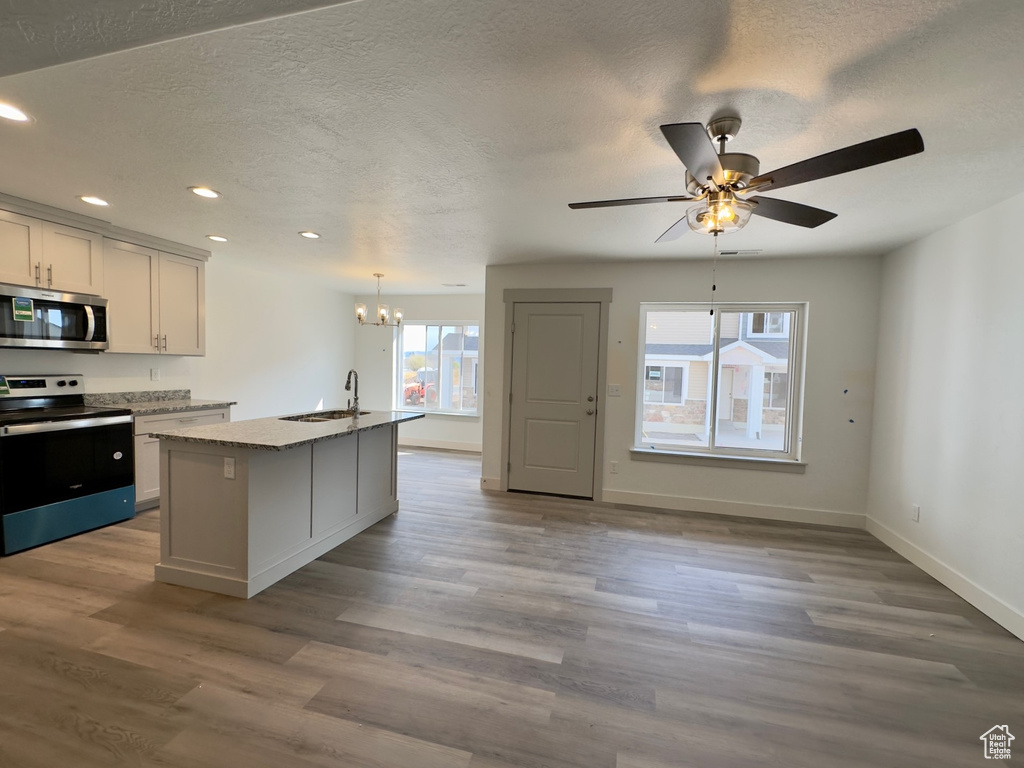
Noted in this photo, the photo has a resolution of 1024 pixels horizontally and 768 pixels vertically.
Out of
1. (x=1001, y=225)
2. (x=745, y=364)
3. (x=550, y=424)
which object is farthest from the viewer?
(x=550, y=424)

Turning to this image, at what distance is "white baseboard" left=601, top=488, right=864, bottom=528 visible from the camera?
13.1 feet

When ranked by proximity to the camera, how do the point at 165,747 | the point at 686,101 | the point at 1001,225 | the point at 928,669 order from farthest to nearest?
the point at 1001,225
the point at 928,669
the point at 686,101
the point at 165,747

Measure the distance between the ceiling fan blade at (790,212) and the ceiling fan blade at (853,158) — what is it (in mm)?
250

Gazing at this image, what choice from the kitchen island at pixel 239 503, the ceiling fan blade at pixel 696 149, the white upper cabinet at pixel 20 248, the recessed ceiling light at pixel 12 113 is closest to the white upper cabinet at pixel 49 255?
the white upper cabinet at pixel 20 248

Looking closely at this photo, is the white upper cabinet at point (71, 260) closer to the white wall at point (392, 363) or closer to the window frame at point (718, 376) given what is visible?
the white wall at point (392, 363)

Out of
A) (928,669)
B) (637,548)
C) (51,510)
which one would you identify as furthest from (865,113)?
(51,510)

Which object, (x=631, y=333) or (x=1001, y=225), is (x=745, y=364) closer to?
(x=631, y=333)

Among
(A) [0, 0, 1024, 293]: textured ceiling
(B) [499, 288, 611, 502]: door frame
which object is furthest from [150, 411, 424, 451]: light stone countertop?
(B) [499, 288, 611, 502]: door frame

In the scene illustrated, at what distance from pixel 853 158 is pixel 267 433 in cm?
300

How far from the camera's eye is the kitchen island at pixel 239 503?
2.50m

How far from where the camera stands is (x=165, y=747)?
5.04ft

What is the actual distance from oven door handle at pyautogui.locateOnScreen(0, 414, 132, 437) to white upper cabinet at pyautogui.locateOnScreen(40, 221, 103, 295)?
99 centimetres

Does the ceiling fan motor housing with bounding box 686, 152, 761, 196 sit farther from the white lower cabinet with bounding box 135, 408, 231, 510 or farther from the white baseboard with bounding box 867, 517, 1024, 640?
the white lower cabinet with bounding box 135, 408, 231, 510

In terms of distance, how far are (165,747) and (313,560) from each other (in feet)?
4.87
